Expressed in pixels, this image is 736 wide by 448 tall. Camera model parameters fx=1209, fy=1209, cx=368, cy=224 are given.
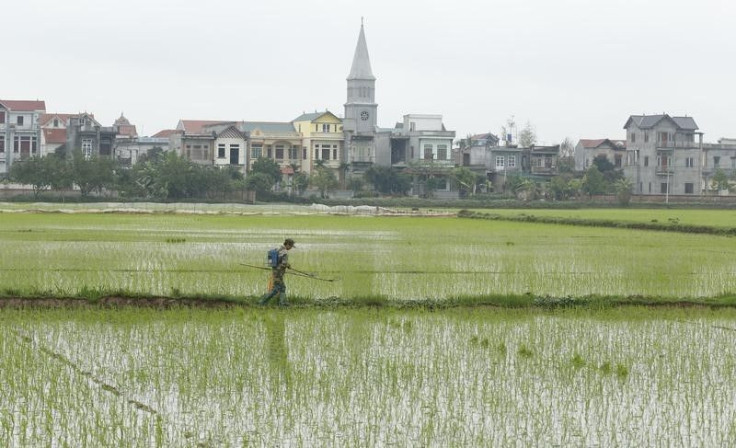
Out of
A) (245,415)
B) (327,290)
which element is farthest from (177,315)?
(245,415)

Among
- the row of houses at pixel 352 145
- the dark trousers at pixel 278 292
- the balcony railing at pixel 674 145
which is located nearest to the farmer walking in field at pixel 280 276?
the dark trousers at pixel 278 292

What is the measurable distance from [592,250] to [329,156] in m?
65.7

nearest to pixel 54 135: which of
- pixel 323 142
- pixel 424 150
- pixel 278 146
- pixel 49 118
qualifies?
pixel 49 118

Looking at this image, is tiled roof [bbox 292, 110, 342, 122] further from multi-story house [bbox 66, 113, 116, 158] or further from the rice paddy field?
the rice paddy field

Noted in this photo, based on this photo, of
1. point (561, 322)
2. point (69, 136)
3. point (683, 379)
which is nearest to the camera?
point (683, 379)

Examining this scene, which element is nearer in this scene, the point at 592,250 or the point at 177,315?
the point at 177,315

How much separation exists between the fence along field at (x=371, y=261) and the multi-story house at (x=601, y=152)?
201 feet

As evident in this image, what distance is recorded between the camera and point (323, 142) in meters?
98.2

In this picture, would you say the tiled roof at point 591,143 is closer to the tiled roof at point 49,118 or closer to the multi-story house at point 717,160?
the multi-story house at point 717,160

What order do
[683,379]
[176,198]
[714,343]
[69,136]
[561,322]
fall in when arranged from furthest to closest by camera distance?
[69,136]
[176,198]
[561,322]
[714,343]
[683,379]

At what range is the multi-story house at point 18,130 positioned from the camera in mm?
97125

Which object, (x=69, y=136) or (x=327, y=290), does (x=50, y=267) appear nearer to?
(x=327, y=290)

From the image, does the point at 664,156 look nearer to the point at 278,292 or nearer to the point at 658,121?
the point at 658,121

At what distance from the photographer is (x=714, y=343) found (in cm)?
1597
